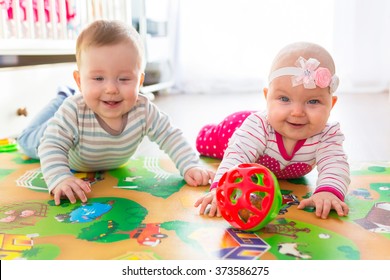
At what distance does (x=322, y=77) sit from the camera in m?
0.97

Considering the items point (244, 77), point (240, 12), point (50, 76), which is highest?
point (240, 12)

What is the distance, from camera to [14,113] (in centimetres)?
165

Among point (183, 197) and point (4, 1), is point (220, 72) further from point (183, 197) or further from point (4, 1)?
point (183, 197)

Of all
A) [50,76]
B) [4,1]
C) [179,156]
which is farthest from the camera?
[50,76]

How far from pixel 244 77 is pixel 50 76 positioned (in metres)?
1.39

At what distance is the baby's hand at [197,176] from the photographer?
1.13 meters

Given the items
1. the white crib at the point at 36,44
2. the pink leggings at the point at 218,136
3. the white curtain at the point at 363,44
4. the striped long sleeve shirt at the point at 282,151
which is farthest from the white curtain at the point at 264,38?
the striped long sleeve shirt at the point at 282,151

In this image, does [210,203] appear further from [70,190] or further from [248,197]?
[70,190]

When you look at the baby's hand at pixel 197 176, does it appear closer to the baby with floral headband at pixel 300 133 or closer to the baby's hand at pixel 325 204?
the baby with floral headband at pixel 300 133

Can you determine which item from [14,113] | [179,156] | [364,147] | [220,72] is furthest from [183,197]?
[220,72]

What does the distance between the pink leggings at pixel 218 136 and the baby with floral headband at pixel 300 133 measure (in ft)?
0.68

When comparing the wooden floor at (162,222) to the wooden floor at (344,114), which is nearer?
the wooden floor at (162,222)

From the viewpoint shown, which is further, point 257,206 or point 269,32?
point 269,32

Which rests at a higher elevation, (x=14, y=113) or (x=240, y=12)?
(x=240, y=12)
